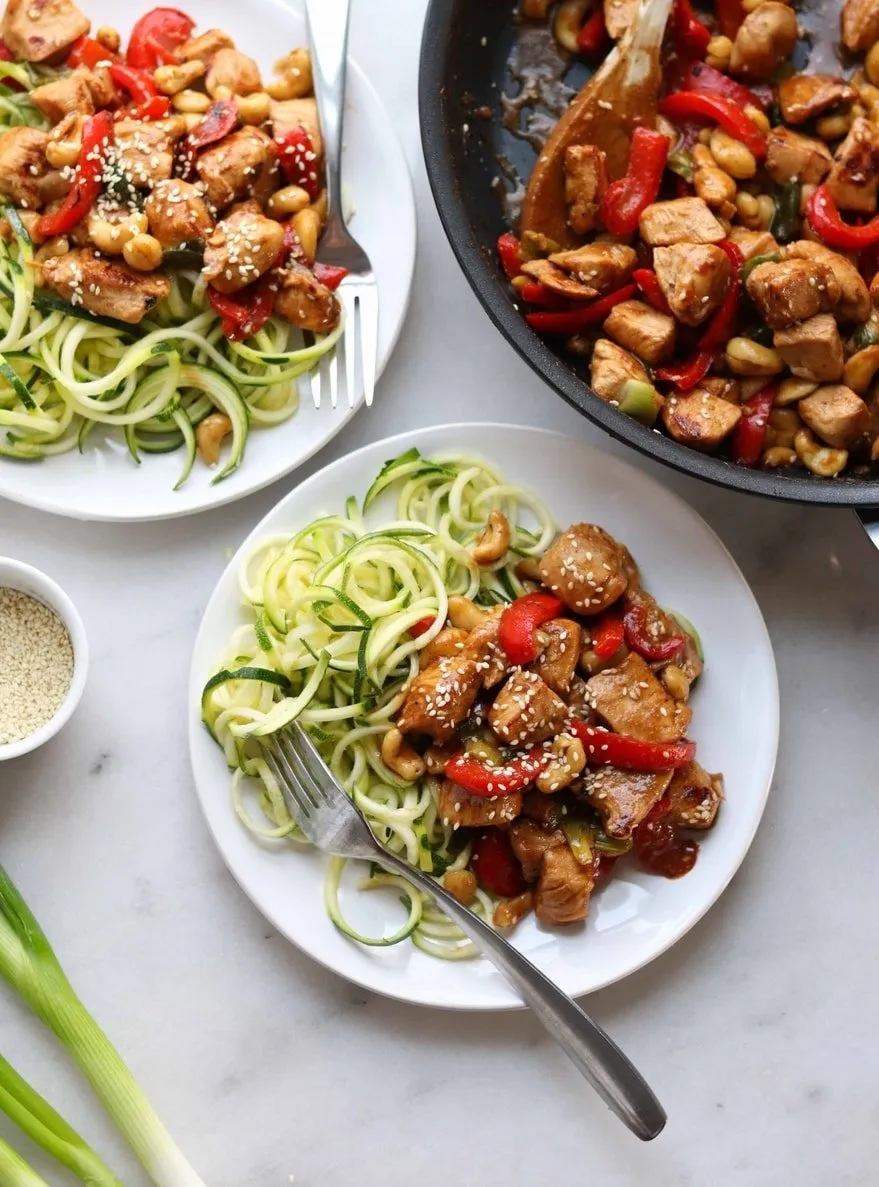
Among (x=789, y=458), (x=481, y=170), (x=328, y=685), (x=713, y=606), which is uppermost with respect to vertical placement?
(x=481, y=170)

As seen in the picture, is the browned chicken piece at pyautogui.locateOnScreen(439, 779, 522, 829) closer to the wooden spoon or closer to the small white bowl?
the small white bowl

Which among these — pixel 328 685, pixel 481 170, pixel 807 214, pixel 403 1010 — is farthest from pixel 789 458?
pixel 403 1010

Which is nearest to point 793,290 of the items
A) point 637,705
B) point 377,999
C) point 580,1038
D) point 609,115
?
point 609,115

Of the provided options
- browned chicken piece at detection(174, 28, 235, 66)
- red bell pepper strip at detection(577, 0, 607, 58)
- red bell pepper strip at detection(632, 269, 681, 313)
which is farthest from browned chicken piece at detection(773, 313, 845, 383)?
browned chicken piece at detection(174, 28, 235, 66)

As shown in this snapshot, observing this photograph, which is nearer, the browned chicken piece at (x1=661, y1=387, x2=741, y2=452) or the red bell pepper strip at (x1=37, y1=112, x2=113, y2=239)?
the browned chicken piece at (x1=661, y1=387, x2=741, y2=452)

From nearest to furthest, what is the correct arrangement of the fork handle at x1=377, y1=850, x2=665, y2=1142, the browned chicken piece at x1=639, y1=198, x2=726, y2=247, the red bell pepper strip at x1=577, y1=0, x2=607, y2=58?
the fork handle at x1=377, y1=850, x2=665, y2=1142 < the browned chicken piece at x1=639, y1=198, x2=726, y2=247 < the red bell pepper strip at x1=577, y1=0, x2=607, y2=58

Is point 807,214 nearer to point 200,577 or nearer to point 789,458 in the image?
point 789,458
